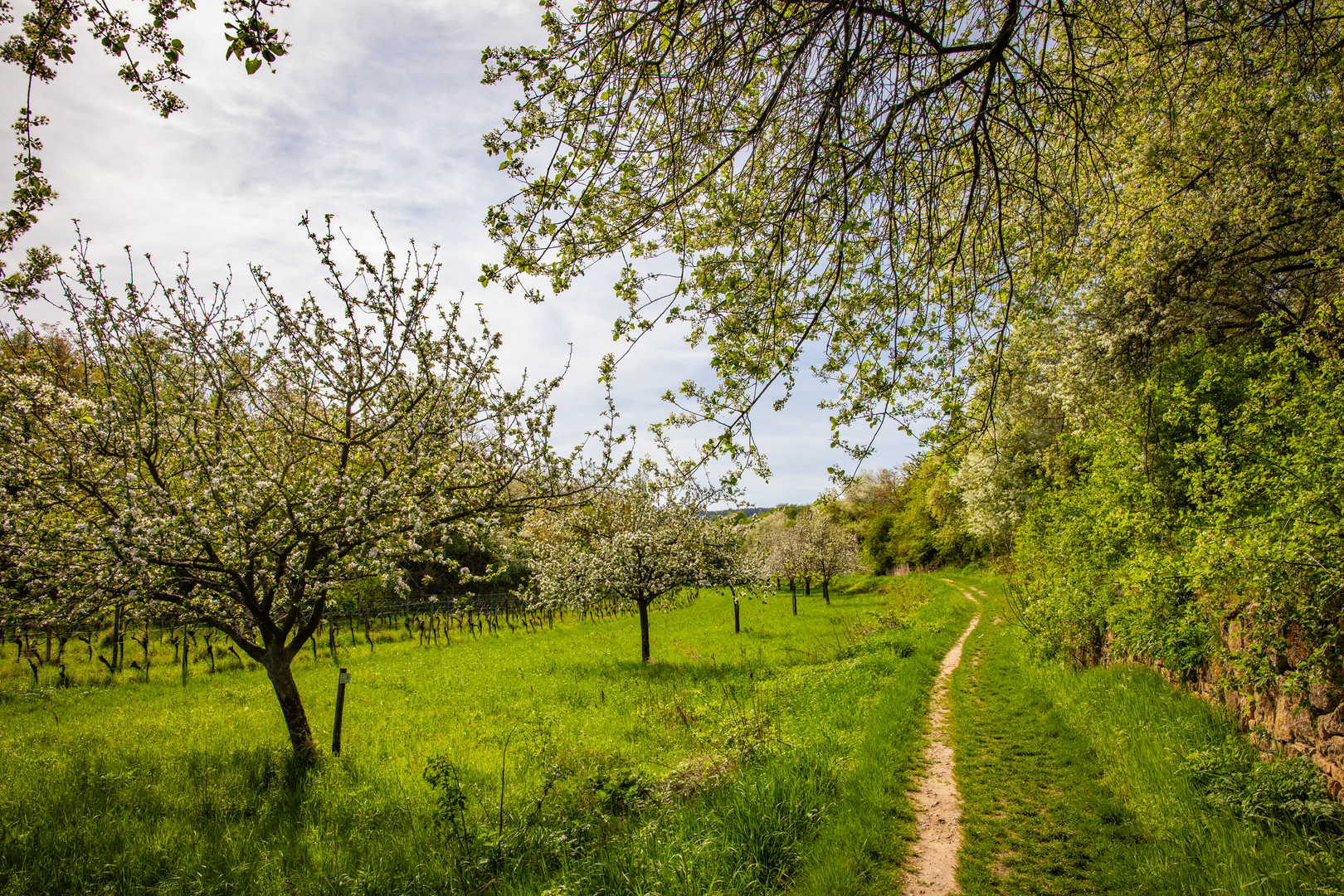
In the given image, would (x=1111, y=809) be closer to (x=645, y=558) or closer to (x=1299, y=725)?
(x=1299, y=725)

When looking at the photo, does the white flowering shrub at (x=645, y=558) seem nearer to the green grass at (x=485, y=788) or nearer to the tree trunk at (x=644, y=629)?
the tree trunk at (x=644, y=629)

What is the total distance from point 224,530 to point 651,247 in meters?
6.31

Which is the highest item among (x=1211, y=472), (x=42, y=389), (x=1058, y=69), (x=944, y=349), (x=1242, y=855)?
(x=1058, y=69)

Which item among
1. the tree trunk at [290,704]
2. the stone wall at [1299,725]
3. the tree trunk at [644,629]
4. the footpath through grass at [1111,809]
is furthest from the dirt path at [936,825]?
the tree trunk at [644,629]

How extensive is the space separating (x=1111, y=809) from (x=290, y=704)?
1119 cm

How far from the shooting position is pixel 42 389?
24.1 feet

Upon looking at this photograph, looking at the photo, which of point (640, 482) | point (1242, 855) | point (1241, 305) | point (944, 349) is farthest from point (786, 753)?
point (1241, 305)

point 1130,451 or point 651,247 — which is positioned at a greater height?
point 651,247

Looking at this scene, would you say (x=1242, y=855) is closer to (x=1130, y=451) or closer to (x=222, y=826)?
(x=1130, y=451)

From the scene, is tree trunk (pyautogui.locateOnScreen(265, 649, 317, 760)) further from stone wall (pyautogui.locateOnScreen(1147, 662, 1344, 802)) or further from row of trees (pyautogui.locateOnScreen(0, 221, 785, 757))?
stone wall (pyautogui.locateOnScreen(1147, 662, 1344, 802))

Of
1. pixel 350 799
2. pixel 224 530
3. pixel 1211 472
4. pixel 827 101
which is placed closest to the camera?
pixel 827 101

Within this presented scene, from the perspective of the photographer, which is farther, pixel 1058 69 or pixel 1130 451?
pixel 1130 451

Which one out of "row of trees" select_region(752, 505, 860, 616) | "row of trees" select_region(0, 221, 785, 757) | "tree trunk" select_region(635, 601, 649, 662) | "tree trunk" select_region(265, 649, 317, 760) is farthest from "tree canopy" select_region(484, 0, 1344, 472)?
"row of trees" select_region(752, 505, 860, 616)

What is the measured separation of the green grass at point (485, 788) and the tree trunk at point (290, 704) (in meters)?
0.30
